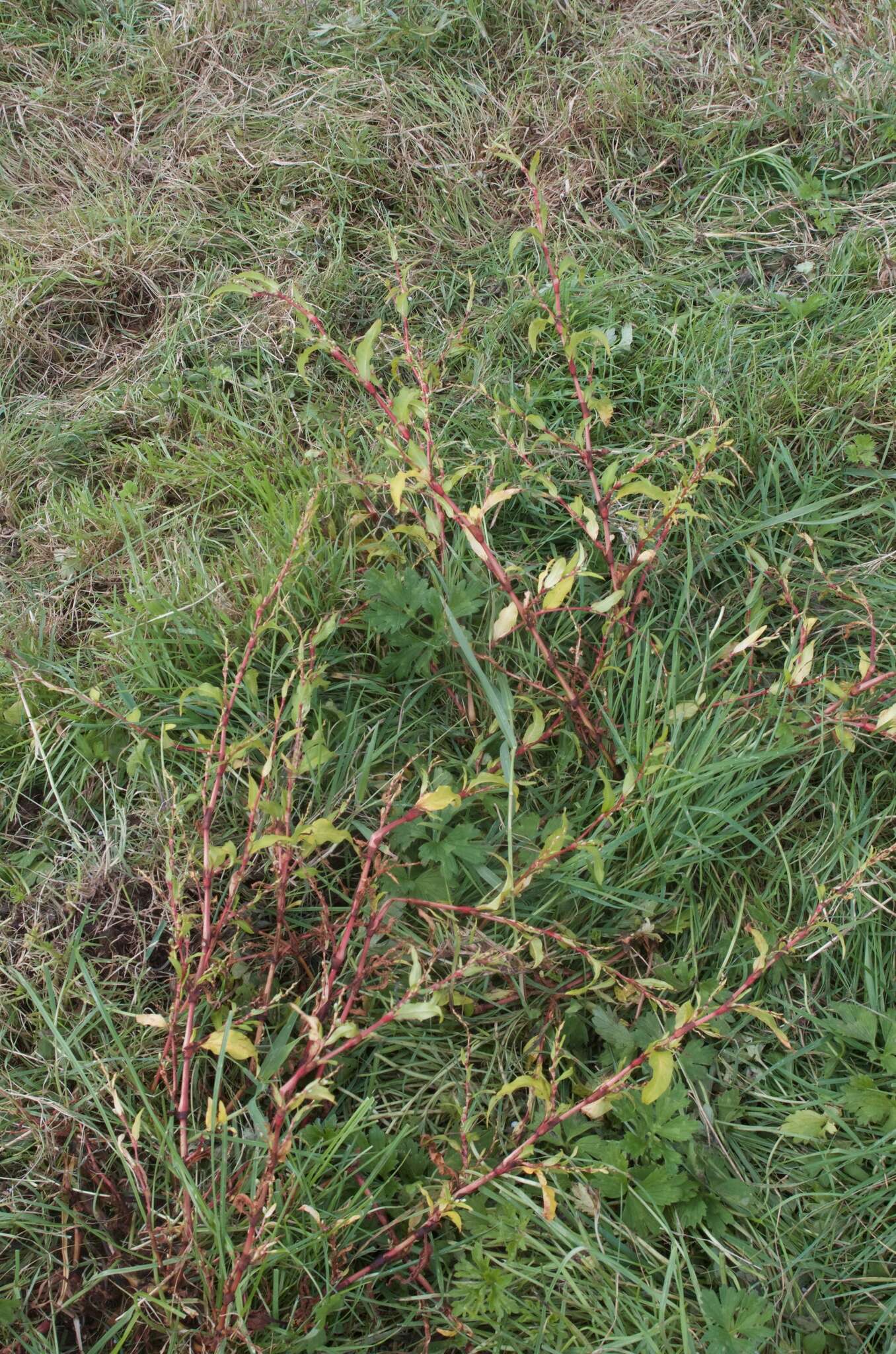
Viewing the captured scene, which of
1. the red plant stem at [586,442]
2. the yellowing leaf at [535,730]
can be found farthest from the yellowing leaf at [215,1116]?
the red plant stem at [586,442]

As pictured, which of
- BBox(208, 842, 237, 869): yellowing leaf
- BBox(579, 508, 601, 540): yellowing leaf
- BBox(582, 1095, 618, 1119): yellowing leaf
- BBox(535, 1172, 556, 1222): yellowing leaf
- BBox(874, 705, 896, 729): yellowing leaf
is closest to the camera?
BBox(535, 1172, 556, 1222): yellowing leaf

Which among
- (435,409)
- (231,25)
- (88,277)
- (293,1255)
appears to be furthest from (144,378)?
(293,1255)

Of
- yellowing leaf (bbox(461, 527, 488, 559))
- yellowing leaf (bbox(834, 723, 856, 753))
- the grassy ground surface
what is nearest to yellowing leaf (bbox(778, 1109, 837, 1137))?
the grassy ground surface

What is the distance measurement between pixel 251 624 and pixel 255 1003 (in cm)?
81

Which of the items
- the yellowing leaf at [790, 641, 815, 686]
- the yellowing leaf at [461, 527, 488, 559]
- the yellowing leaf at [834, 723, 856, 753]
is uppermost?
the yellowing leaf at [461, 527, 488, 559]

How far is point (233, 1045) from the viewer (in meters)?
1.63

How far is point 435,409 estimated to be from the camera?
2.57 meters

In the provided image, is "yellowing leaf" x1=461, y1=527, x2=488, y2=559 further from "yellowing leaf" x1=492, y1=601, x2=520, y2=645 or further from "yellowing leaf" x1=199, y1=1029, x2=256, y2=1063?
"yellowing leaf" x1=199, y1=1029, x2=256, y2=1063

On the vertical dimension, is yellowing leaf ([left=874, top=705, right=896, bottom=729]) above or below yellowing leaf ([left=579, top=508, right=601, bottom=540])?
below

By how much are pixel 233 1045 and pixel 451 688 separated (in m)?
0.86

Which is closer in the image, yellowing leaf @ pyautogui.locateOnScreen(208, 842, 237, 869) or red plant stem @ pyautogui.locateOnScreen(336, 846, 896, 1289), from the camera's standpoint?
red plant stem @ pyautogui.locateOnScreen(336, 846, 896, 1289)

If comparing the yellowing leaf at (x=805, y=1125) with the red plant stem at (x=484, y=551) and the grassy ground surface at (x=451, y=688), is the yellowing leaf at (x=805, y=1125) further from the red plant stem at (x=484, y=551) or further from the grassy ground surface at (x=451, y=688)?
the red plant stem at (x=484, y=551)

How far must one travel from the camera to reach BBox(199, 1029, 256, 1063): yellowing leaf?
1.63 meters

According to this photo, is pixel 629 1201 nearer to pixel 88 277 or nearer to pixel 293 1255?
pixel 293 1255
